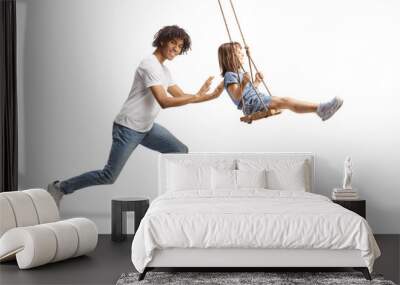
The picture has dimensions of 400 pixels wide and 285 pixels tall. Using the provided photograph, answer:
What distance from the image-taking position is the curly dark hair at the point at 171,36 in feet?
23.0

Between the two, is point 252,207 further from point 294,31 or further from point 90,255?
point 294,31

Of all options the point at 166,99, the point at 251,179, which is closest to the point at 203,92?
the point at 166,99

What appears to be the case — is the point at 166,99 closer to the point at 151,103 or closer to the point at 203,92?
the point at 151,103

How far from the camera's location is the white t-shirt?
6996mm

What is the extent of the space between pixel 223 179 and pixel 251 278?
1.72m

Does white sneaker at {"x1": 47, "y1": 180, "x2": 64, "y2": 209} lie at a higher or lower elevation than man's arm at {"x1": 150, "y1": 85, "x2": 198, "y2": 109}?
lower

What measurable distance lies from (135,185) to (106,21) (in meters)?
1.84

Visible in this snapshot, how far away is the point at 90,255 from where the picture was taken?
5.83 m

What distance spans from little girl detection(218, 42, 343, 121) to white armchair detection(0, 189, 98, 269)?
2290 mm

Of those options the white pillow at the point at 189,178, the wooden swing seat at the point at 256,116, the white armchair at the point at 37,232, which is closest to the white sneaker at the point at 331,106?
the wooden swing seat at the point at 256,116

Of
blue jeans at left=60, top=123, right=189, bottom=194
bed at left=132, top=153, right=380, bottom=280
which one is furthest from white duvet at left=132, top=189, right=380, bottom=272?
blue jeans at left=60, top=123, right=189, bottom=194

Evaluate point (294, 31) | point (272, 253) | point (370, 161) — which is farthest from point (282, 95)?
point (272, 253)

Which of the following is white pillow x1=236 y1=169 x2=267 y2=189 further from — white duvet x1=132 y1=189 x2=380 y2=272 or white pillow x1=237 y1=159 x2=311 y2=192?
white duvet x1=132 y1=189 x2=380 y2=272

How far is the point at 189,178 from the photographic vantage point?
6.49 metres
